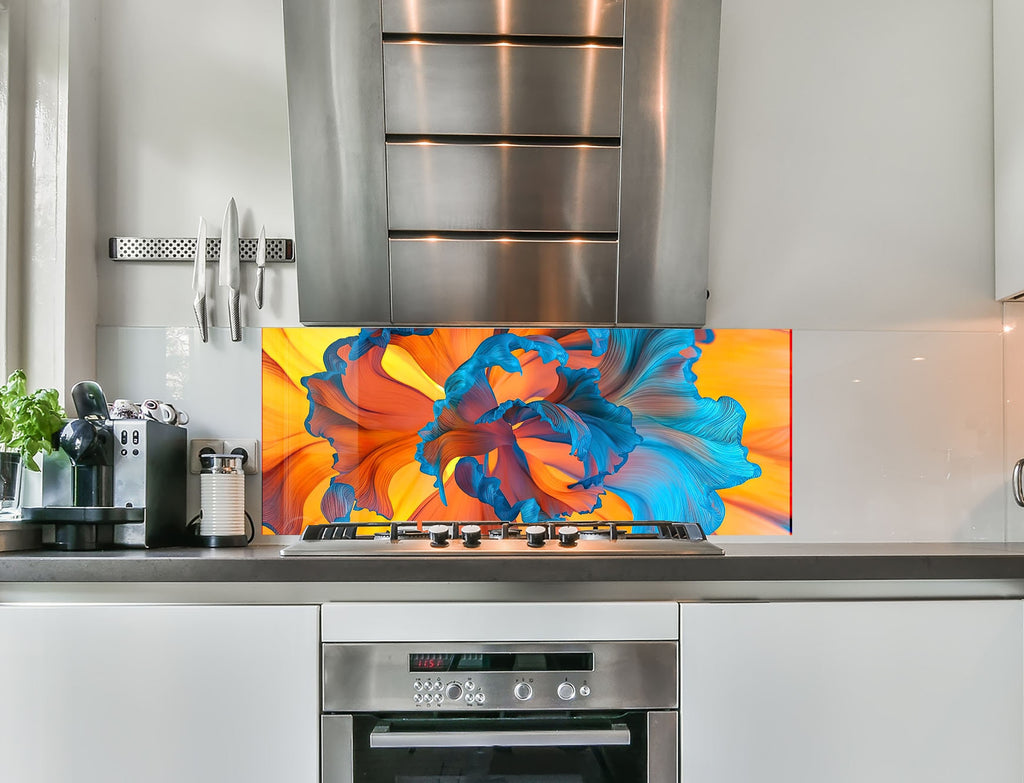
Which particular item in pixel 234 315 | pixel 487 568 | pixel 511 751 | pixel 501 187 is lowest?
pixel 511 751

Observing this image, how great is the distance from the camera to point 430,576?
1459 mm

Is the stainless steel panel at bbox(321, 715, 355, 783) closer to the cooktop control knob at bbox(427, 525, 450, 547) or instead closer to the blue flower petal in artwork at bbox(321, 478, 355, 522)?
the cooktop control knob at bbox(427, 525, 450, 547)

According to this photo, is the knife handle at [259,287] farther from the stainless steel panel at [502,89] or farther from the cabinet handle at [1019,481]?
the cabinet handle at [1019,481]

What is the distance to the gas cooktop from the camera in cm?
157

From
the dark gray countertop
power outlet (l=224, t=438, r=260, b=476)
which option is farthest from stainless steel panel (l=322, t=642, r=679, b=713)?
power outlet (l=224, t=438, r=260, b=476)

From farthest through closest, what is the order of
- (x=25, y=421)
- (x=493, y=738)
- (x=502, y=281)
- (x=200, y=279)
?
(x=200, y=279) < (x=502, y=281) < (x=25, y=421) < (x=493, y=738)

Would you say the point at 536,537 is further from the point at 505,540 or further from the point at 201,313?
the point at 201,313

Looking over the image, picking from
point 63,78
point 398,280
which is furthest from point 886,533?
point 63,78

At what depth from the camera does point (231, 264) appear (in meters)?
1.98

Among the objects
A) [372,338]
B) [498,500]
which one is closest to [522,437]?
[498,500]

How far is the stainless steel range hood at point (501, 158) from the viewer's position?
179cm

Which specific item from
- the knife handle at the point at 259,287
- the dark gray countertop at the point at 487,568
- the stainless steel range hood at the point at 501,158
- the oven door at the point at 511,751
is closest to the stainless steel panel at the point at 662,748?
the oven door at the point at 511,751

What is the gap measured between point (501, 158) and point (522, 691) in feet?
3.68

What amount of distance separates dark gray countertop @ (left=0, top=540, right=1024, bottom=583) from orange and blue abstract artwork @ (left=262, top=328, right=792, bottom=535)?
52 cm
